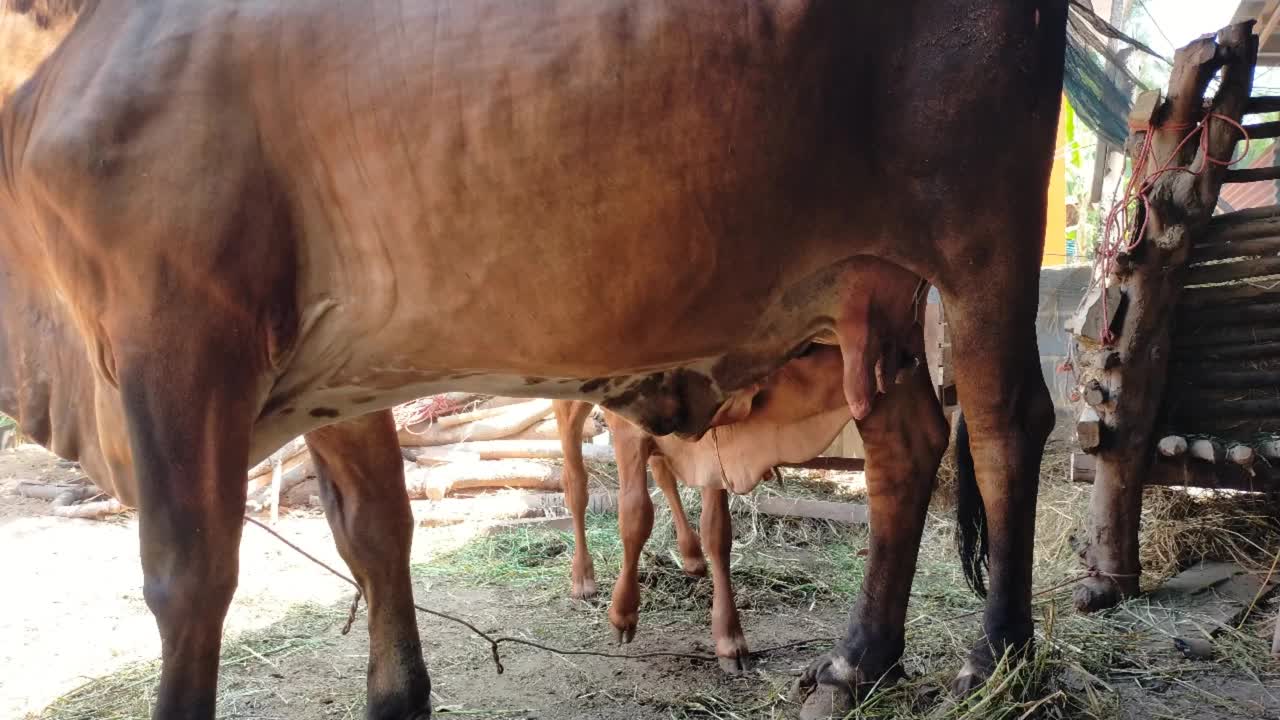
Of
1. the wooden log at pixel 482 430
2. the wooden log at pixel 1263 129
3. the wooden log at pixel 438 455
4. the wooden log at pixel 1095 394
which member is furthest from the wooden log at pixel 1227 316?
the wooden log at pixel 438 455

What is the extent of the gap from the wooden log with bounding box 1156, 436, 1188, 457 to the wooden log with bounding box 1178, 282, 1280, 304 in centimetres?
56

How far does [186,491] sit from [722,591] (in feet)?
7.17

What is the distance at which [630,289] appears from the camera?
218 centimetres

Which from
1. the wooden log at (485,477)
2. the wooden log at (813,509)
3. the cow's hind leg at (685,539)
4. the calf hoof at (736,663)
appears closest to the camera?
the calf hoof at (736,663)

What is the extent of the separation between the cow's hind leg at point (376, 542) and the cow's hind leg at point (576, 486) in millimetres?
1853

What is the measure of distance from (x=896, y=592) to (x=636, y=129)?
157 centimetres

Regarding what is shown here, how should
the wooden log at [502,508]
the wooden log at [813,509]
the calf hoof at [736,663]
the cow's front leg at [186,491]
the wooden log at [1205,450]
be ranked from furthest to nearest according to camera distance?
the wooden log at [502,508] → the wooden log at [813,509] → the wooden log at [1205,450] → the calf hoof at [736,663] → the cow's front leg at [186,491]

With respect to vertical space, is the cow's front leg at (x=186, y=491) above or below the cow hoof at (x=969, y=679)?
above

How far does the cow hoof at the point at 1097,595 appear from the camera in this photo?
376 centimetres

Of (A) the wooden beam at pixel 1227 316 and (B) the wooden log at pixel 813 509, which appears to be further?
(B) the wooden log at pixel 813 509

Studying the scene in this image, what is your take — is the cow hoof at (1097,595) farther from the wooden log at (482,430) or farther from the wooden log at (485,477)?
the wooden log at (482,430)

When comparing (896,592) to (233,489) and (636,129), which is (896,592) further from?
(233,489)

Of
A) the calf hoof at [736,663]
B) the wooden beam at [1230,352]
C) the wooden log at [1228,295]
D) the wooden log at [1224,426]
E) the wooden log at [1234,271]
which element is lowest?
the calf hoof at [736,663]

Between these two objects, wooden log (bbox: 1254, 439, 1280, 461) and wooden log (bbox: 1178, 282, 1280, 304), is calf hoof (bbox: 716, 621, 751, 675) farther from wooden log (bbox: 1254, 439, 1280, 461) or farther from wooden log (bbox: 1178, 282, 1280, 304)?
wooden log (bbox: 1178, 282, 1280, 304)
